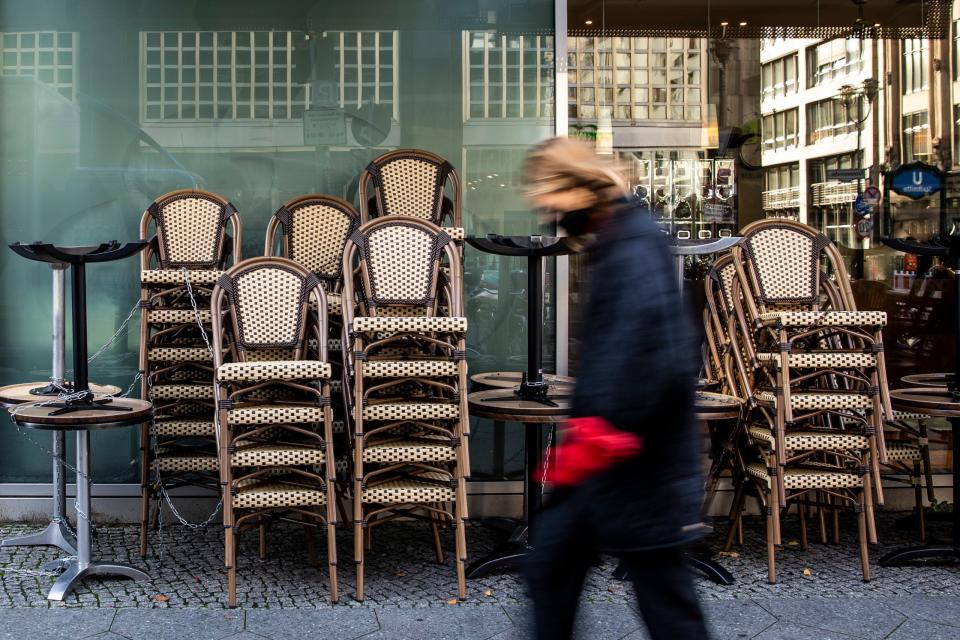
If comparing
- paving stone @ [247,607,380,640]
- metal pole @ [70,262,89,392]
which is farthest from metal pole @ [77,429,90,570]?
paving stone @ [247,607,380,640]

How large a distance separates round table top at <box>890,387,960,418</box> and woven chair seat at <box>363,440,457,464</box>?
Result: 245 centimetres

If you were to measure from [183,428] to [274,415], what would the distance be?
1.13 m

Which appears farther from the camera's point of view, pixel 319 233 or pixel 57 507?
pixel 319 233

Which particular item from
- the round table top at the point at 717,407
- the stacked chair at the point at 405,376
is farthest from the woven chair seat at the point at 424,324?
the round table top at the point at 717,407

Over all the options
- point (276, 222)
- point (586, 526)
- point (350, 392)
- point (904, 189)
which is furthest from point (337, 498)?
point (904, 189)

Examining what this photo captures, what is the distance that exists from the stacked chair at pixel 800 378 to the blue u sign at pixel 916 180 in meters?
1.49

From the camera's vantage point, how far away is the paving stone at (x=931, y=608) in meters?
4.84

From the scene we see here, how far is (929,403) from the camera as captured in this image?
18.2 ft

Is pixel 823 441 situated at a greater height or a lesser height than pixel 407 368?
lesser

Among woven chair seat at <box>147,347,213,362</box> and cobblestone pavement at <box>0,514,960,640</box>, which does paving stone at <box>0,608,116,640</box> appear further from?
woven chair seat at <box>147,347,213,362</box>

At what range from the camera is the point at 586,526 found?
9.66 feet

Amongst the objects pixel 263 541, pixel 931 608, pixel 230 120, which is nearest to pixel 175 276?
pixel 230 120

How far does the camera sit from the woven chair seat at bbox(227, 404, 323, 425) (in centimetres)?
489

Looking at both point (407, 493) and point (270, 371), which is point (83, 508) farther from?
point (407, 493)
